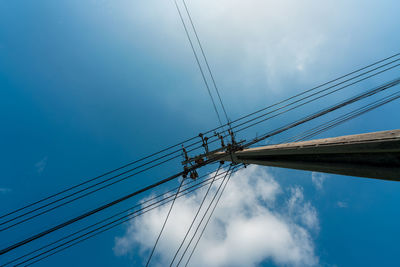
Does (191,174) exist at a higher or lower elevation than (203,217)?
higher

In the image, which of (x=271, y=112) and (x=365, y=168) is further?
(x=271, y=112)

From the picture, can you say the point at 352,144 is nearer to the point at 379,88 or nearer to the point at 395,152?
the point at 395,152

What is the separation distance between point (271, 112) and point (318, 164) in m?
4.76

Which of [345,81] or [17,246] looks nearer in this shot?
[17,246]

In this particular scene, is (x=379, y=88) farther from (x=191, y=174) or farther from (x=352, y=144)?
(x=191, y=174)

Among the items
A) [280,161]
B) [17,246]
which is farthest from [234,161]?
[17,246]

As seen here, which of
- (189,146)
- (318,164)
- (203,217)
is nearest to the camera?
(318,164)

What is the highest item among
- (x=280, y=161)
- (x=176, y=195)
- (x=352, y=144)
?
(x=176, y=195)

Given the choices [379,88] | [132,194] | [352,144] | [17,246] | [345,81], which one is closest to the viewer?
[352,144]

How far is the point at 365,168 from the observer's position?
2.86 meters

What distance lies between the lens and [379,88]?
6531mm

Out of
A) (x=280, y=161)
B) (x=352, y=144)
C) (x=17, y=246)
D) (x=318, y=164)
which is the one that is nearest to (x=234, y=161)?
(x=280, y=161)

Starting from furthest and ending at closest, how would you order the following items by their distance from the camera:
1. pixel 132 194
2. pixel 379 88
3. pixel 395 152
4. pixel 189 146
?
pixel 189 146 < pixel 379 88 < pixel 132 194 < pixel 395 152

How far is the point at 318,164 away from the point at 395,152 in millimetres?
1333
